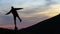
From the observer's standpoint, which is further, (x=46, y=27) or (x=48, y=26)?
(x=46, y=27)

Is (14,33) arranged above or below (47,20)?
below

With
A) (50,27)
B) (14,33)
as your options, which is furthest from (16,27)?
(50,27)

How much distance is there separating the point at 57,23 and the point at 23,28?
35.3 ft

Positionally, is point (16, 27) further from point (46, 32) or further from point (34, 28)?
point (46, 32)

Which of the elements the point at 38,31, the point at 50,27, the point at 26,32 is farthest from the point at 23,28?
the point at 50,27

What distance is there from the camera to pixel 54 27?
4175 centimetres

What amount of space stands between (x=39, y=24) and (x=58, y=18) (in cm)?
484

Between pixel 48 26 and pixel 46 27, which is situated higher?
pixel 48 26

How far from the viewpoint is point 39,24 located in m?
44.1

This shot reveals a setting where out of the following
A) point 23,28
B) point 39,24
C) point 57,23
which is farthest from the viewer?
point 23,28

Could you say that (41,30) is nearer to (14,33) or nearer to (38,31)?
(38,31)

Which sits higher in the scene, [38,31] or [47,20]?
[47,20]

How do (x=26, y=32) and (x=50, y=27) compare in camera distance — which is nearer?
(x=50, y=27)

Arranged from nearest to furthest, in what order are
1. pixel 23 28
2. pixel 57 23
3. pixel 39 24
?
pixel 57 23 < pixel 39 24 < pixel 23 28
